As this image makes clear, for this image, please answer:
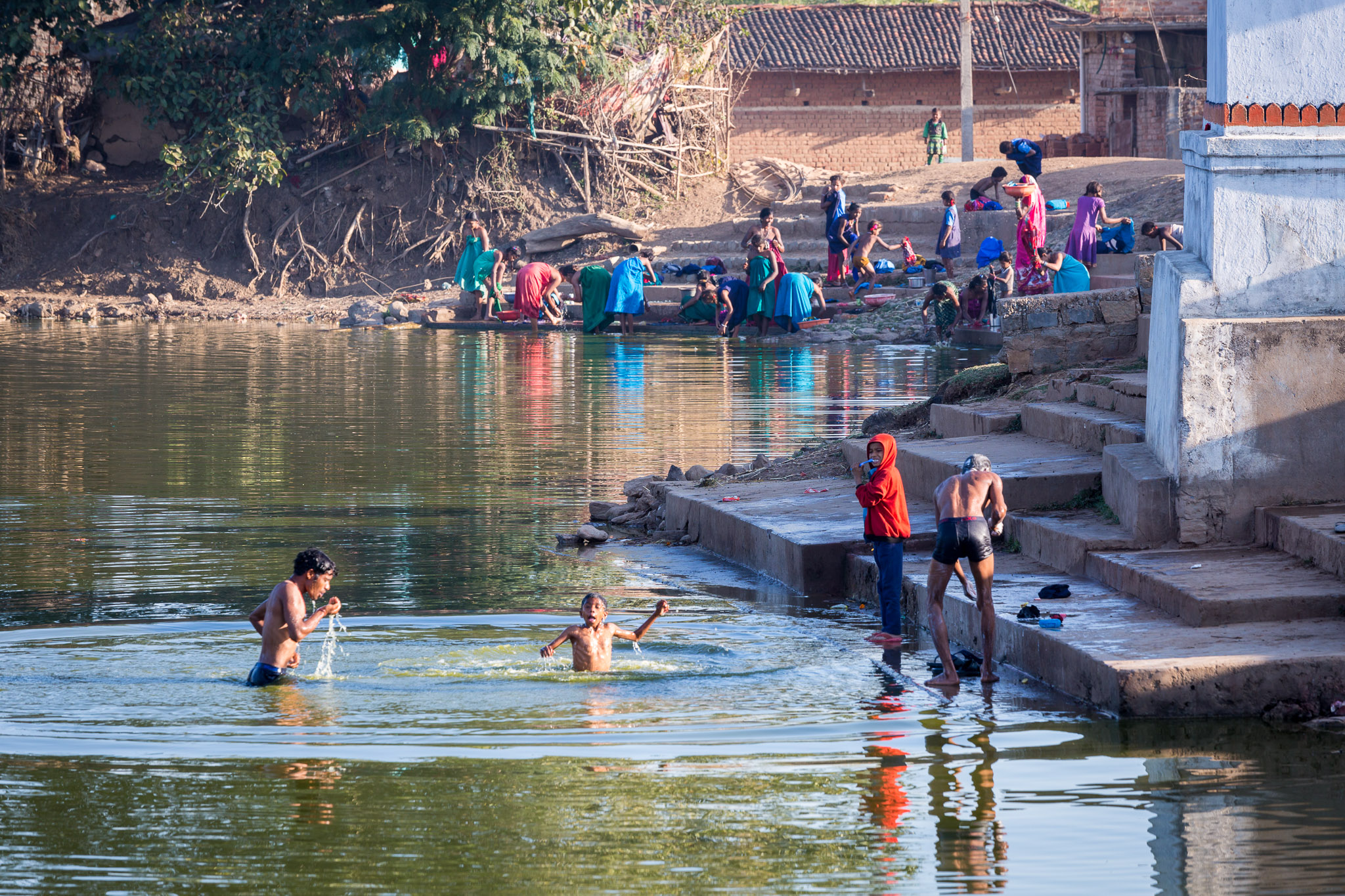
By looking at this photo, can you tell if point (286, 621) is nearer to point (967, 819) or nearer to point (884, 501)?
point (884, 501)

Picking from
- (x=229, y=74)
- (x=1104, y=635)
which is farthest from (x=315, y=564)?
(x=229, y=74)

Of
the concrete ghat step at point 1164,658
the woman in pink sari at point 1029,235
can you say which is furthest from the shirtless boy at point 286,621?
the woman in pink sari at point 1029,235

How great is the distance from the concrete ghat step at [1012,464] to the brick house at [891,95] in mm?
28966

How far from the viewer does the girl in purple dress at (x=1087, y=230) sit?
2083 centimetres

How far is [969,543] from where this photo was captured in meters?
7.70

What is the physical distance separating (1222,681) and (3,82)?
31254 mm

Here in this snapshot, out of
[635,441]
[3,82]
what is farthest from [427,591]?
[3,82]

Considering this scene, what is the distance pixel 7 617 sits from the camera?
351 inches

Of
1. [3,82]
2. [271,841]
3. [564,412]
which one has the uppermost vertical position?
[3,82]

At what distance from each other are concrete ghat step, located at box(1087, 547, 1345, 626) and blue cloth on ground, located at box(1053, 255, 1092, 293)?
31.9 ft

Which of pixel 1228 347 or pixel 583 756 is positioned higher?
pixel 1228 347

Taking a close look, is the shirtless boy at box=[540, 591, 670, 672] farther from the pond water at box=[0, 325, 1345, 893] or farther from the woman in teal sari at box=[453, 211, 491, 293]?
the woman in teal sari at box=[453, 211, 491, 293]

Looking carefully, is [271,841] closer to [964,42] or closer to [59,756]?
[59,756]

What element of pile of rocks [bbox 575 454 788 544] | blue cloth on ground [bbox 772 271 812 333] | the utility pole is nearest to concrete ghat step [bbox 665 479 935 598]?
pile of rocks [bbox 575 454 788 544]
